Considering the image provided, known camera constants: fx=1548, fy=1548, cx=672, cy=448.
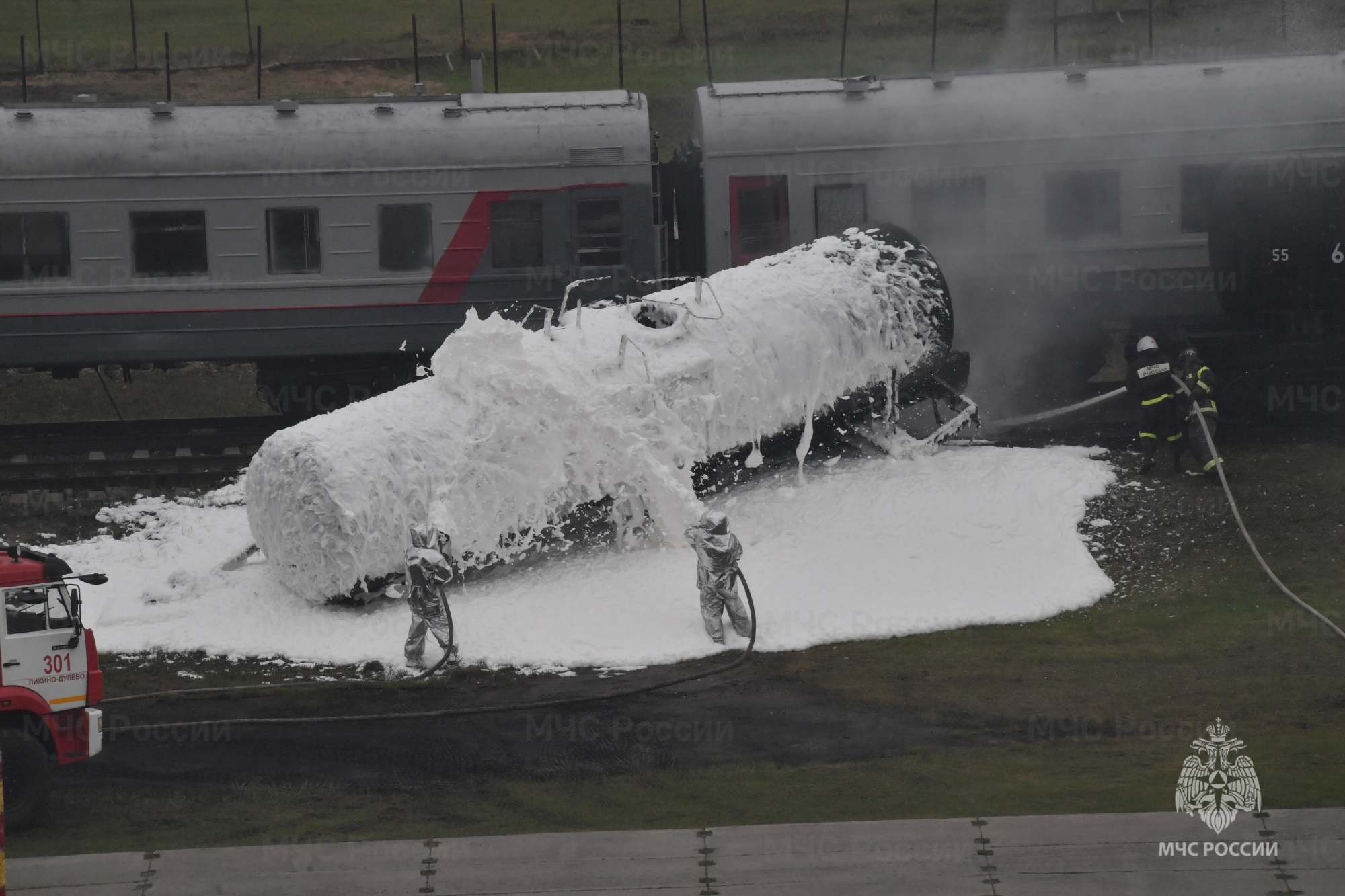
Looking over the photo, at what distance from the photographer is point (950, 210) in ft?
63.9

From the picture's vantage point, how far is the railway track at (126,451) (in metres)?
17.3

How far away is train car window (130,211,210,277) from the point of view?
755 inches

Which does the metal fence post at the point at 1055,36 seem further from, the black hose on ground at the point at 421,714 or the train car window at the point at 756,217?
the black hose on ground at the point at 421,714

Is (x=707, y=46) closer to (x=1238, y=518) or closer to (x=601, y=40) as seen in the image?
(x=1238, y=518)

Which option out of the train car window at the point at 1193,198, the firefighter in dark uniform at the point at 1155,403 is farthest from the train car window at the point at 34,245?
the train car window at the point at 1193,198

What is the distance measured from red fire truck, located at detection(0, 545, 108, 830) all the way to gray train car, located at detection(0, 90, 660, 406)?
9.72 meters

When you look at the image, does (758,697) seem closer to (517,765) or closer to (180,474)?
(517,765)

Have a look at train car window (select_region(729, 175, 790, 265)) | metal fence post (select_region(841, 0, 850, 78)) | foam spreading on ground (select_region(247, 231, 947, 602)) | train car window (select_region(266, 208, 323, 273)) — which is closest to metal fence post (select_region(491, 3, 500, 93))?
train car window (select_region(266, 208, 323, 273))

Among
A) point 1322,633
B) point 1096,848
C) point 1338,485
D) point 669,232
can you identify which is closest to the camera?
point 1096,848

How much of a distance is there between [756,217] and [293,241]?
586 cm

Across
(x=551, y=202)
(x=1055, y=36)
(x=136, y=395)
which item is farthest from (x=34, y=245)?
(x=1055, y=36)

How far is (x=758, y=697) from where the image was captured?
37.2ft

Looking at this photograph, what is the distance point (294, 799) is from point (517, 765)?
4.72 ft

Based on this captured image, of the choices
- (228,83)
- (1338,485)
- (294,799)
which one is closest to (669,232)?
(1338,485)
